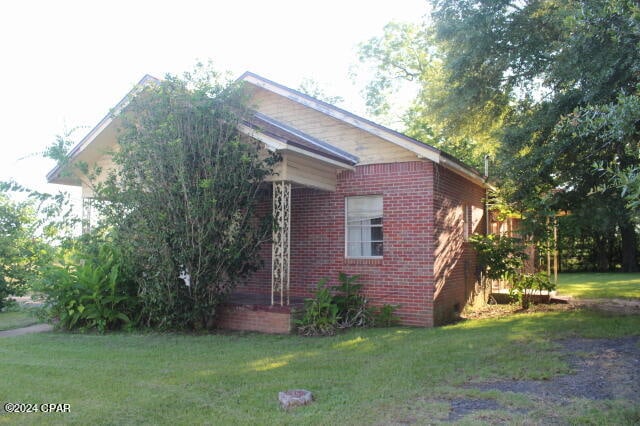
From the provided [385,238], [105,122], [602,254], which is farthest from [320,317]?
Result: [602,254]

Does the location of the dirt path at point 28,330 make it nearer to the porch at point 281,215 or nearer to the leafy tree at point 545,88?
the porch at point 281,215

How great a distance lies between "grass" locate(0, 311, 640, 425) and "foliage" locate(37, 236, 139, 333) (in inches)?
22.7

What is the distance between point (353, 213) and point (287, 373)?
5353 mm

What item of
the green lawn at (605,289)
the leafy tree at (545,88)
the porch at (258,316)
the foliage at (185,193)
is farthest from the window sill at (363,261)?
the green lawn at (605,289)

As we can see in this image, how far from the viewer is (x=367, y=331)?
9984 millimetres

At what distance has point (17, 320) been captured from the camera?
1243 centimetres

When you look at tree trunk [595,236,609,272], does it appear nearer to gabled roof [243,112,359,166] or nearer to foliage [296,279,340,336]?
gabled roof [243,112,359,166]

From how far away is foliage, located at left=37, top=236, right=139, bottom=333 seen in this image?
1041 centimetres

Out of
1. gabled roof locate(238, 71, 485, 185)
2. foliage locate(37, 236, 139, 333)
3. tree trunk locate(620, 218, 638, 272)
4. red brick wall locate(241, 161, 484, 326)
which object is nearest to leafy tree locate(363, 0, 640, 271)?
gabled roof locate(238, 71, 485, 185)

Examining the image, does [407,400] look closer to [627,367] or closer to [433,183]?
[627,367]

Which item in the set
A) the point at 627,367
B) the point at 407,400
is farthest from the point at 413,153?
the point at 407,400

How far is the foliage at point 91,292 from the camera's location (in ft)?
34.1

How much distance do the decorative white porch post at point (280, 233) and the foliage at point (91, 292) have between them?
9.22ft

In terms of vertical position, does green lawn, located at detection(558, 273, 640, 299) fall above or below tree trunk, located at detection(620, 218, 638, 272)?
below
